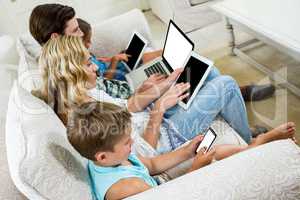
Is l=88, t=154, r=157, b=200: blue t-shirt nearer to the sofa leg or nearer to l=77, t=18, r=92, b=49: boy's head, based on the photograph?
l=77, t=18, r=92, b=49: boy's head

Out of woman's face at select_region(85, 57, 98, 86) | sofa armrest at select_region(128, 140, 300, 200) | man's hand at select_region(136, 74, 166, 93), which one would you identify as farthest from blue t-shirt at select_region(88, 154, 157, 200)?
man's hand at select_region(136, 74, 166, 93)

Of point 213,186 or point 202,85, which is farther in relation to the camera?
point 202,85

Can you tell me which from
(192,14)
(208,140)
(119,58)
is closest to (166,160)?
(208,140)

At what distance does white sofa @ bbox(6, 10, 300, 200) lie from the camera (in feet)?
2.93

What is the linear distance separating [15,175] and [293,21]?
1578 millimetres

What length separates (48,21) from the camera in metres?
1.68

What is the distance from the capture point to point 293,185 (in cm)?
89

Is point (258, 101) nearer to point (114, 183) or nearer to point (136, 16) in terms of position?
→ point (136, 16)

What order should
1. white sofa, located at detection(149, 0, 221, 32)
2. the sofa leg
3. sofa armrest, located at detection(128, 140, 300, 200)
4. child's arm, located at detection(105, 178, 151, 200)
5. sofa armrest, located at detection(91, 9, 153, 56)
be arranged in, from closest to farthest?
sofa armrest, located at detection(128, 140, 300, 200)
child's arm, located at detection(105, 178, 151, 200)
sofa armrest, located at detection(91, 9, 153, 56)
the sofa leg
white sofa, located at detection(149, 0, 221, 32)

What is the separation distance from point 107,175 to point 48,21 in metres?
0.89

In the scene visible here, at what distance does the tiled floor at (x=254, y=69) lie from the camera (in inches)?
78.8

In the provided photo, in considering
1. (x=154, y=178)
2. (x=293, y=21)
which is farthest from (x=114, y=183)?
(x=293, y=21)

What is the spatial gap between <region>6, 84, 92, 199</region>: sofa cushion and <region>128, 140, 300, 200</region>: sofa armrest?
191 mm

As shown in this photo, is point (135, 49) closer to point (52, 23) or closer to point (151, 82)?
point (151, 82)
